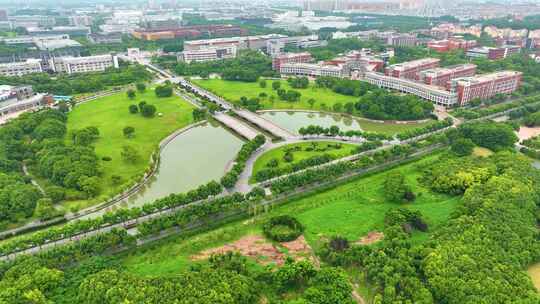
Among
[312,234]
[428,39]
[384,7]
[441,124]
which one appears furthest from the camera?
[384,7]

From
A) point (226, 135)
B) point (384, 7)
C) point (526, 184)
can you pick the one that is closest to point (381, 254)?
point (526, 184)

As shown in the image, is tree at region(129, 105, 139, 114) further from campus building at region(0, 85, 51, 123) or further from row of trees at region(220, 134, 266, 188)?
row of trees at region(220, 134, 266, 188)

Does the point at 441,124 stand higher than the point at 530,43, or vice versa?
the point at 530,43

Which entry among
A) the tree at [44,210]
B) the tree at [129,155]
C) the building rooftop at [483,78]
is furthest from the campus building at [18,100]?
the building rooftop at [483,78]

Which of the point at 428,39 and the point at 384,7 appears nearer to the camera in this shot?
the point at 428,39

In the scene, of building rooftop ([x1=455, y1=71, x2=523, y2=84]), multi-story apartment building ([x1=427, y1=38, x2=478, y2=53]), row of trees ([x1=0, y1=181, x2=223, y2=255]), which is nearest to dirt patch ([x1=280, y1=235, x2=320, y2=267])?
row of trees ([x1=0, y1=181, x2=223, y2=255])

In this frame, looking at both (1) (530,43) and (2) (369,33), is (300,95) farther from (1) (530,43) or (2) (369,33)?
(1) (530,43)

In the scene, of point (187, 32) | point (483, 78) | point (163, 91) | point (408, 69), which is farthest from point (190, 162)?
point (187, 32)
